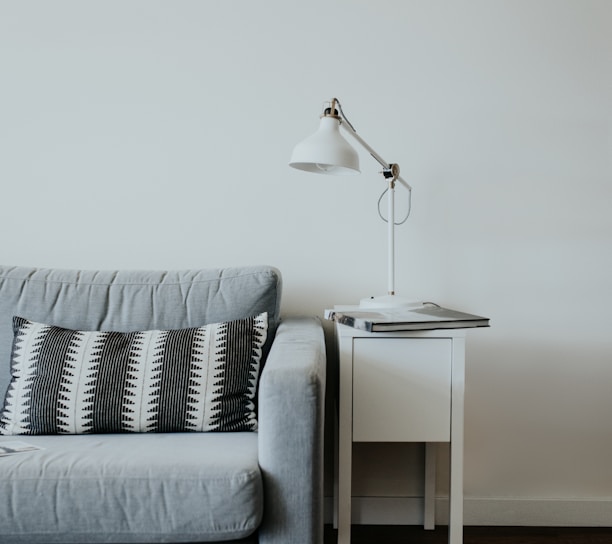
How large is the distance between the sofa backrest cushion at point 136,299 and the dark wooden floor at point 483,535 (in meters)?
0.72

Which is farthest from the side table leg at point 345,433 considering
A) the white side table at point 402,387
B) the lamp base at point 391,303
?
the lamp base at point 391,303

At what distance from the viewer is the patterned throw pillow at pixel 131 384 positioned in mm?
1576

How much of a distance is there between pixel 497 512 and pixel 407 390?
0.75m

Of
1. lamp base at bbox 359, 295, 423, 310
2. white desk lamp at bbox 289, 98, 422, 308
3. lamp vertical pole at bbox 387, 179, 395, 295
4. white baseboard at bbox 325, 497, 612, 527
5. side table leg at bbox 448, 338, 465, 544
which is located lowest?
white baseboard at bbox 325, 497, 612, 527

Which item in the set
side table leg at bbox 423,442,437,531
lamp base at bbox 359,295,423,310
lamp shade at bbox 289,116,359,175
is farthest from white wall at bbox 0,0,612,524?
lamp shade at bbox 289,116,359,175

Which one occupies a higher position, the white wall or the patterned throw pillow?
the white wall

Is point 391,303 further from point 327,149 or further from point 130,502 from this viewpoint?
point 130,502

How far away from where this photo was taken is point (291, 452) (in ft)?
4.26

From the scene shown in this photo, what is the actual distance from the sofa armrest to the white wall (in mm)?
826

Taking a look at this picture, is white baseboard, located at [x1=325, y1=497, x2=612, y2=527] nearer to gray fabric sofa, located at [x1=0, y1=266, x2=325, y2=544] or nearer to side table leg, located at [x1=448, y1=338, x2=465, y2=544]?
side table leg, located at [x1=448, y1=338, x2=465, y2=544]

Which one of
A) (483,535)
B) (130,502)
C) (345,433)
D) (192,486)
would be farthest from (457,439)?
(130,502)

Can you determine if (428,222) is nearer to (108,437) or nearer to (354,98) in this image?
(354,98)

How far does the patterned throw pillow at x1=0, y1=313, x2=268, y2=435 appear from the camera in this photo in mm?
1576

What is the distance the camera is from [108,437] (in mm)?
1546
